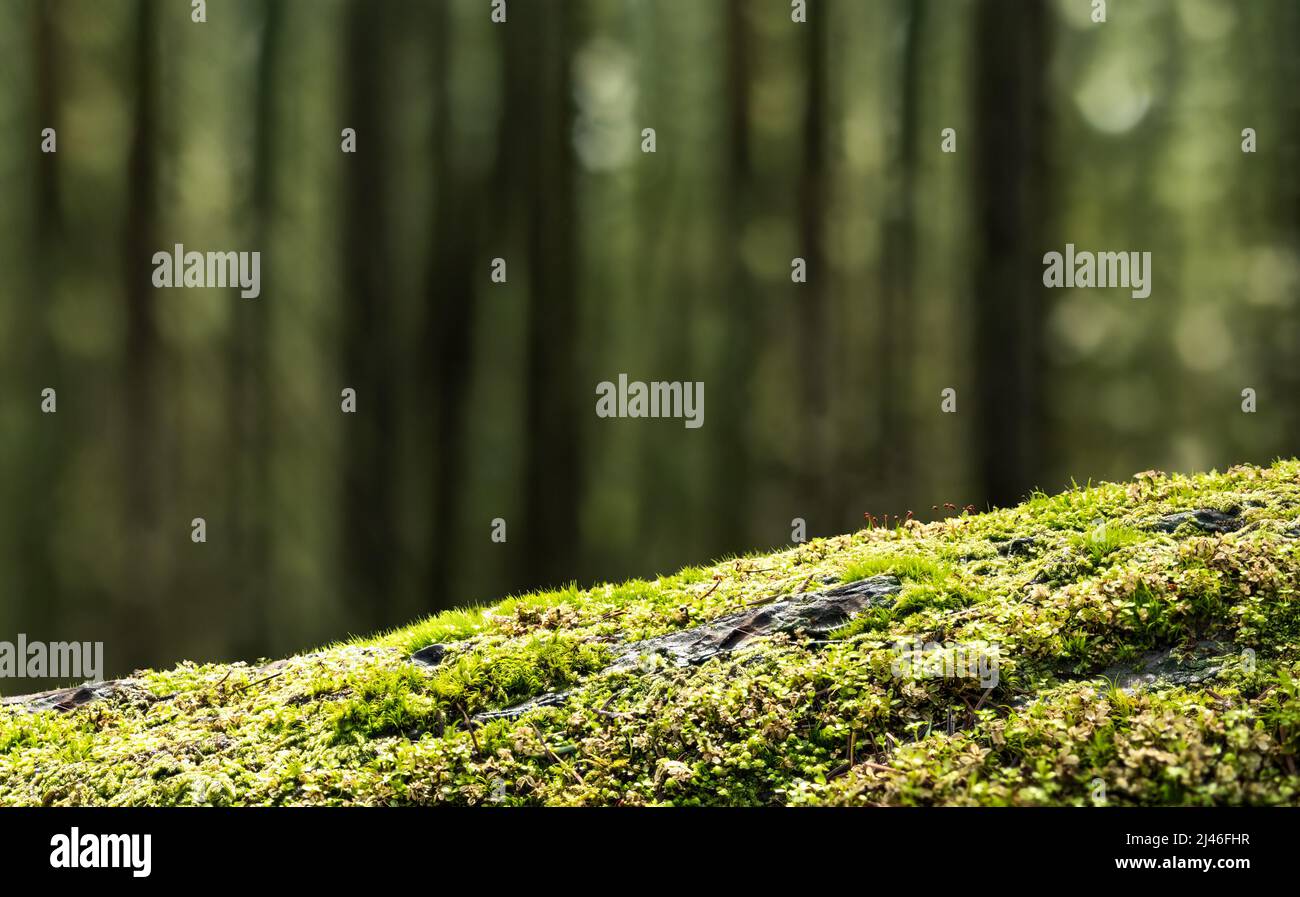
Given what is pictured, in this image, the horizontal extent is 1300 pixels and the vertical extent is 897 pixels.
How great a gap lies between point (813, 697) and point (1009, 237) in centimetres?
619

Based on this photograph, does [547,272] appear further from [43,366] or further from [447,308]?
[43,366]

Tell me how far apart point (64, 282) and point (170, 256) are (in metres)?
0.88

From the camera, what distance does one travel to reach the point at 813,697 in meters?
3.47

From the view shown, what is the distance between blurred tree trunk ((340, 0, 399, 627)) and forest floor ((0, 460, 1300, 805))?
3.11m

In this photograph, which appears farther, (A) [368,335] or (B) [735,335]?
(B) [735,335]

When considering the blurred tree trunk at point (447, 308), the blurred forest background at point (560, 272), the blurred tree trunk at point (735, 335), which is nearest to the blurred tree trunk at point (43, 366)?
the blurred forest background at point (560, 272)

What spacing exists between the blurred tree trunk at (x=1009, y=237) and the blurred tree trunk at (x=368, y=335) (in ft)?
16.3

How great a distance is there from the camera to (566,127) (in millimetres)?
8289

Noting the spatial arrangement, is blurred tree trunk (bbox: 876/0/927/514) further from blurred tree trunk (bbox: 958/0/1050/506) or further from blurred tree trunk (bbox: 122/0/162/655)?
blurred tree trunk (bbox: 122/0/162/655)

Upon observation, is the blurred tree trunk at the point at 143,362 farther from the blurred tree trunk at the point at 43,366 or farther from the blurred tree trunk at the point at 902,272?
the blurred tree trunk at the point at 902,272

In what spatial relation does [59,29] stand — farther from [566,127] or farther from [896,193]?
[896,193]

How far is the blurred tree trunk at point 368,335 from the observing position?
790cm

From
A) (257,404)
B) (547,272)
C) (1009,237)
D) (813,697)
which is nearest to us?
(813,697)

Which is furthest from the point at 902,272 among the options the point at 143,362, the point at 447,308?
the point at 143,362
